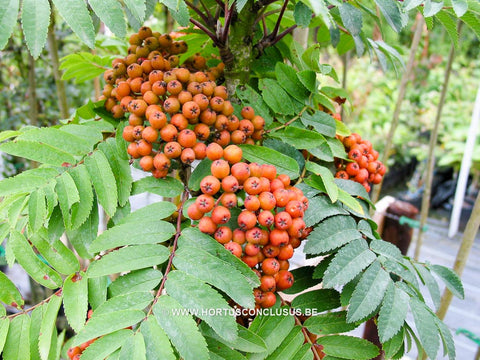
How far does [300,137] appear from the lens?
69 cm

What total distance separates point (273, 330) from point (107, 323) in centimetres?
25

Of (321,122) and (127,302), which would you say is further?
(321,122)

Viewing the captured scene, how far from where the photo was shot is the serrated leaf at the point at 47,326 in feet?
1.84

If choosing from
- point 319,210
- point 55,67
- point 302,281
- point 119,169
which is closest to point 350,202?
point 319,210

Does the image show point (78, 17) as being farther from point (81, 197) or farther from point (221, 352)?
point (221, 352)

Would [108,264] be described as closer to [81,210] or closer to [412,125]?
[81,210]

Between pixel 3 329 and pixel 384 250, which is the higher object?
pixel 384 250

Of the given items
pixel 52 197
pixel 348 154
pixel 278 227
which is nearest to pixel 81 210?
pixel 52 197

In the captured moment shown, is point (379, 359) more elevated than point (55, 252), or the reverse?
point (55, 252)

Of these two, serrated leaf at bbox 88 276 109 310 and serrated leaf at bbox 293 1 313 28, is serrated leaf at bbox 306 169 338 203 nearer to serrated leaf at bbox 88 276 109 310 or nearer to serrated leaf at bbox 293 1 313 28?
serrated leaf at bbox 293 1 313 28

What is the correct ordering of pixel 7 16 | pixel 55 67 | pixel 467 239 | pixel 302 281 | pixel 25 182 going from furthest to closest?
pixel 55 67 < pixel 467 239 < pixel 302 281 < pixel 25 182 < pixel 7 16

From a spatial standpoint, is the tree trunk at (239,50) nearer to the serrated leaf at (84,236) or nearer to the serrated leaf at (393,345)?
the serrated leaf at (84,236)

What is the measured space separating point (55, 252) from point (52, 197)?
0.12 metres

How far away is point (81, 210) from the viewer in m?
0.59
